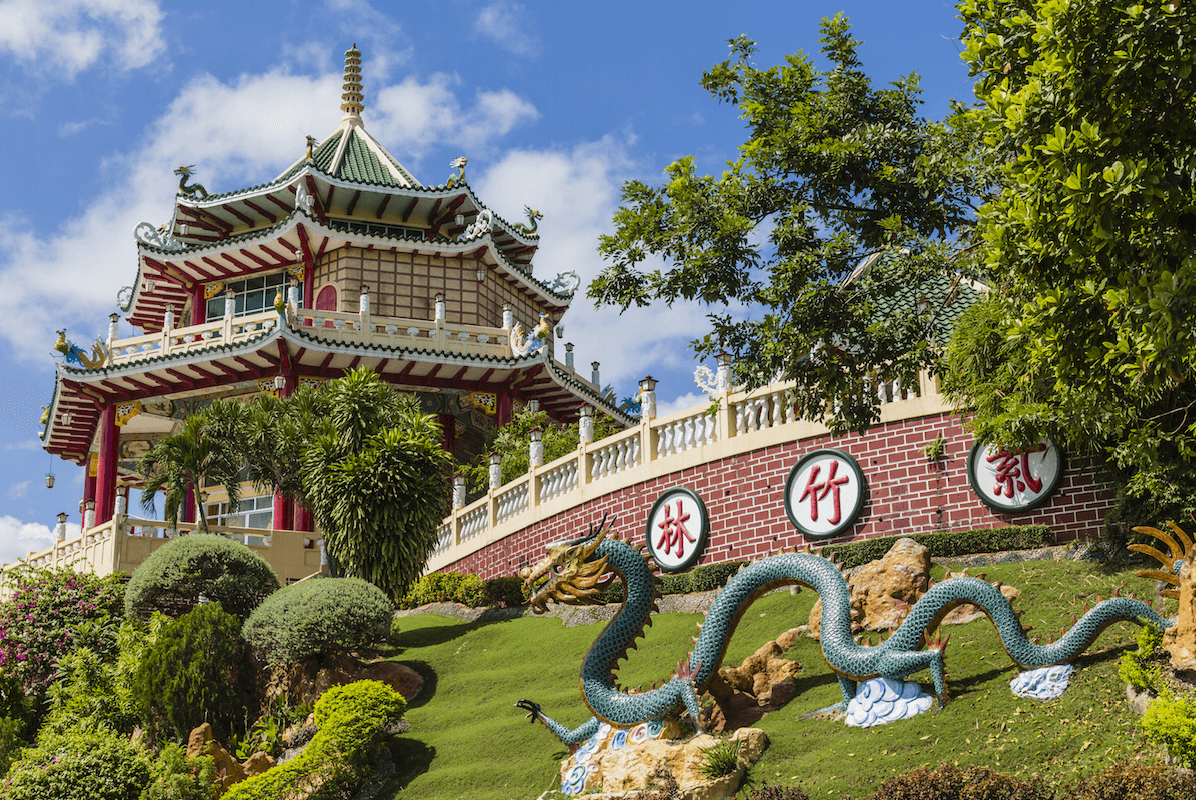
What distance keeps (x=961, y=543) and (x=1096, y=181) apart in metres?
9.19

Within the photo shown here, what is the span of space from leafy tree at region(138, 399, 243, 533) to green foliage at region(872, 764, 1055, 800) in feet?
56.1

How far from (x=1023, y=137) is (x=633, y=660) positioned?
10001 mm

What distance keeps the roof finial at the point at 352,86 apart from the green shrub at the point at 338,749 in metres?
30.0

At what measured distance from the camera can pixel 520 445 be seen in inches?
1203

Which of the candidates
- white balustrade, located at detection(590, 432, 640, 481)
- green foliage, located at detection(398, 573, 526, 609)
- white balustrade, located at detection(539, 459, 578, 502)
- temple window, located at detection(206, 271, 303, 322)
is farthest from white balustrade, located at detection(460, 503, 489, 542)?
temple window, located at detection(206, 271, 303, 322)

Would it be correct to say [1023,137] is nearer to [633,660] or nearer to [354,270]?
[633,660]

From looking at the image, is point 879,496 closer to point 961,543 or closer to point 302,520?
point 961,543

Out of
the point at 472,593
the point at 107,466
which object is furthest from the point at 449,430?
the point at 472,593

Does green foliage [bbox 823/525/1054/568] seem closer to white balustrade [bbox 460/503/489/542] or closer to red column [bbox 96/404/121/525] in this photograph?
white balustrade [bbox 460/503/489/542]

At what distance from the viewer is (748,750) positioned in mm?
12766

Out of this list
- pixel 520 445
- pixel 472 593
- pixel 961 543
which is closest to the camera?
pixel 961 543

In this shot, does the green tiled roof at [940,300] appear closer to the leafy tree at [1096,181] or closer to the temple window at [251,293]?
the leafy tree at [1096,181]

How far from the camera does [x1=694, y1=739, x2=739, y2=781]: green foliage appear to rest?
40.9 ft

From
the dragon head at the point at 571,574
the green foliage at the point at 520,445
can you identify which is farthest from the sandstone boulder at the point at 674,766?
the green foliage at the point at 520,445
